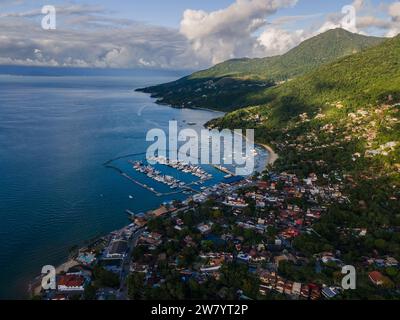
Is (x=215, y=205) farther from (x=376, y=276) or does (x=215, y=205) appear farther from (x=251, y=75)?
(x=251, y=75)

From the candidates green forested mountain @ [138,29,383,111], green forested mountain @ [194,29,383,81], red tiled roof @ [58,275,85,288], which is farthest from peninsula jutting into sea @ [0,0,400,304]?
green forested mountain @ [194,29,383,81]

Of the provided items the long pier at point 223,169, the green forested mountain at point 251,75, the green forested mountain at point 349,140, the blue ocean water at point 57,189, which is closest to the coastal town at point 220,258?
the green forested mountain at point 349,140

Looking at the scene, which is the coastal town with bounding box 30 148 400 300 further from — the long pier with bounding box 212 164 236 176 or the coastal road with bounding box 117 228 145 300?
the long pier with bounding box 212 164 236 176

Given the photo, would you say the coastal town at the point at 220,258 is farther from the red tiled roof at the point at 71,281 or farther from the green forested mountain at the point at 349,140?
the green forested mountain at the point at 349,140

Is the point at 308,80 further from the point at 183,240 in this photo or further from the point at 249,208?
the point at 183,240

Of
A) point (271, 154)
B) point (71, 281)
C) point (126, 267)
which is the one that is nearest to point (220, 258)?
point (126, 267)
